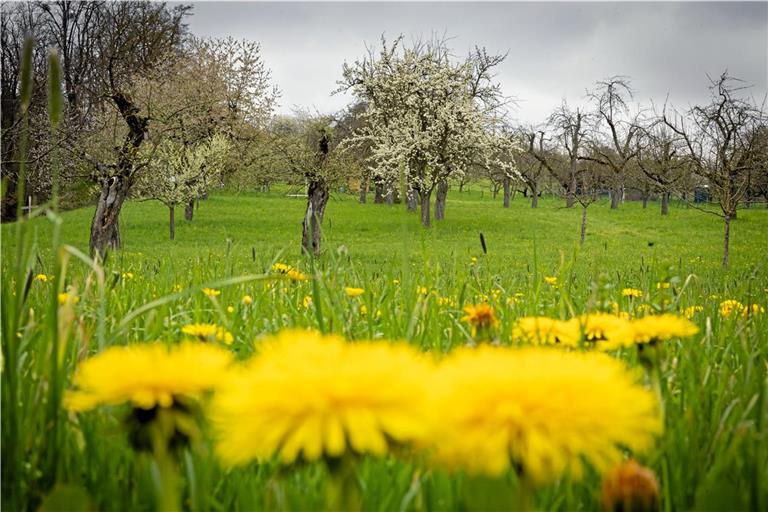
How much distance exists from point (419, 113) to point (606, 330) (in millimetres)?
23814

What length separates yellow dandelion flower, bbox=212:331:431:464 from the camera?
33cm

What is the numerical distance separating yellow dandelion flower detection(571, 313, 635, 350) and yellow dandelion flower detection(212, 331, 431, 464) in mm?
558

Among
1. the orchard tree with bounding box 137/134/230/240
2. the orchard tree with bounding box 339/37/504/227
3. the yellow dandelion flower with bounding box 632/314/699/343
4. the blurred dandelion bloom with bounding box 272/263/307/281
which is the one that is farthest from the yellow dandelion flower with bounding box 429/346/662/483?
the orchard tree with bounding box 339/37/504/227

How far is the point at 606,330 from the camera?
1000mm

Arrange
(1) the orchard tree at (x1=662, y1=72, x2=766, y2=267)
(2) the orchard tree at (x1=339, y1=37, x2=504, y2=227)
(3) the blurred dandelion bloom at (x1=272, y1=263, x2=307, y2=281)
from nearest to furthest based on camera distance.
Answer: (3) the blurred dandelion bloom at (x1=272, y1=263, x2=307, y2=281) → (1) the orchard tree at (x1=662, y1=72, x2=766, y2=267) → (2) the orchard tree at (x1=339, y1=37, x2=504, y2=227)

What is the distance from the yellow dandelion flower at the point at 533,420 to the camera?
13.8 inches

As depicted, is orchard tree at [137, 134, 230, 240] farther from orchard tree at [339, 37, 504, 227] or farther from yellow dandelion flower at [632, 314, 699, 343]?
yellow dandelion flower at [632, 314, 699, 343]

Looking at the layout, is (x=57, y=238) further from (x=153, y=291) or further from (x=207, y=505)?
(x=153, y=291)

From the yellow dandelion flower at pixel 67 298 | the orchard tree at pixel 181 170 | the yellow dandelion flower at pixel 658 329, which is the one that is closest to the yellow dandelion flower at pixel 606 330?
the yellow dandelion flower at pixel 658 329

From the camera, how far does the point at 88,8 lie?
2347cm

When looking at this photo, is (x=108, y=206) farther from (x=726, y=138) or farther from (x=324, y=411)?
(x=324, y=411)

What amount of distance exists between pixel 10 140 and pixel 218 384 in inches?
522

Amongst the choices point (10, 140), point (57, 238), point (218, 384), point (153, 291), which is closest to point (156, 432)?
point (218, 384)

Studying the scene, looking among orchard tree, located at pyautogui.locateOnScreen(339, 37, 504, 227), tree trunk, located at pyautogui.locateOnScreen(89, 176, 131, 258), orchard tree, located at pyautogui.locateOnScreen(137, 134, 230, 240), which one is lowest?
tree trunk, located at pyautogui.locateOnScreen(89, 176, 131, 258)
